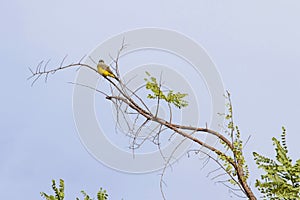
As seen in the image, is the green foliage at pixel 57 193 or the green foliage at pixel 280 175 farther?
the green foliage at pixel 57 193

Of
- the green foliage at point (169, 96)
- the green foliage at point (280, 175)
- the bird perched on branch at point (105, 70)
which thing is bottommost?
the green foliage at point (280, 175)

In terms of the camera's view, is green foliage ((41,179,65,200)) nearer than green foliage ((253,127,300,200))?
No

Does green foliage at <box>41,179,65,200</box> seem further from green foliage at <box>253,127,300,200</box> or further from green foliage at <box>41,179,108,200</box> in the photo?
green foliage at <box>253,127,300,200</box>

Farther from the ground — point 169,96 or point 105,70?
point 105,70

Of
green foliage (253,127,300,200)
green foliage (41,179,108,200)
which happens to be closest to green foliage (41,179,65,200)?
green foliage (41,179,108,200)

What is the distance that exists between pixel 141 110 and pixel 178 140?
16cm

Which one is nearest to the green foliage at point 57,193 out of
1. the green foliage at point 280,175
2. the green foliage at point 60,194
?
the green foliage at point 60,194

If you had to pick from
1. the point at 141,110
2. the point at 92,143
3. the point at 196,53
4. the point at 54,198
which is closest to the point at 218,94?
the point at 196,53

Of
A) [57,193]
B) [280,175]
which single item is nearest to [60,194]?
[57,193]

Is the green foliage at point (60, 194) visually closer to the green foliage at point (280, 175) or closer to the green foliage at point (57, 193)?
the green foliage at point (57, 193)

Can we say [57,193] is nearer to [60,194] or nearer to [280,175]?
[60,194]

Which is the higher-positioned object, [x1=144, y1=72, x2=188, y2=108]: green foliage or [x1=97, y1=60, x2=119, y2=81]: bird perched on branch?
[x1=97, y1=60, x2=119, y2=81]: bird perched on branch

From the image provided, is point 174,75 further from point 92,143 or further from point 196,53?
point 92,143

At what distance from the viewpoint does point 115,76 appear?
1.30 meters
